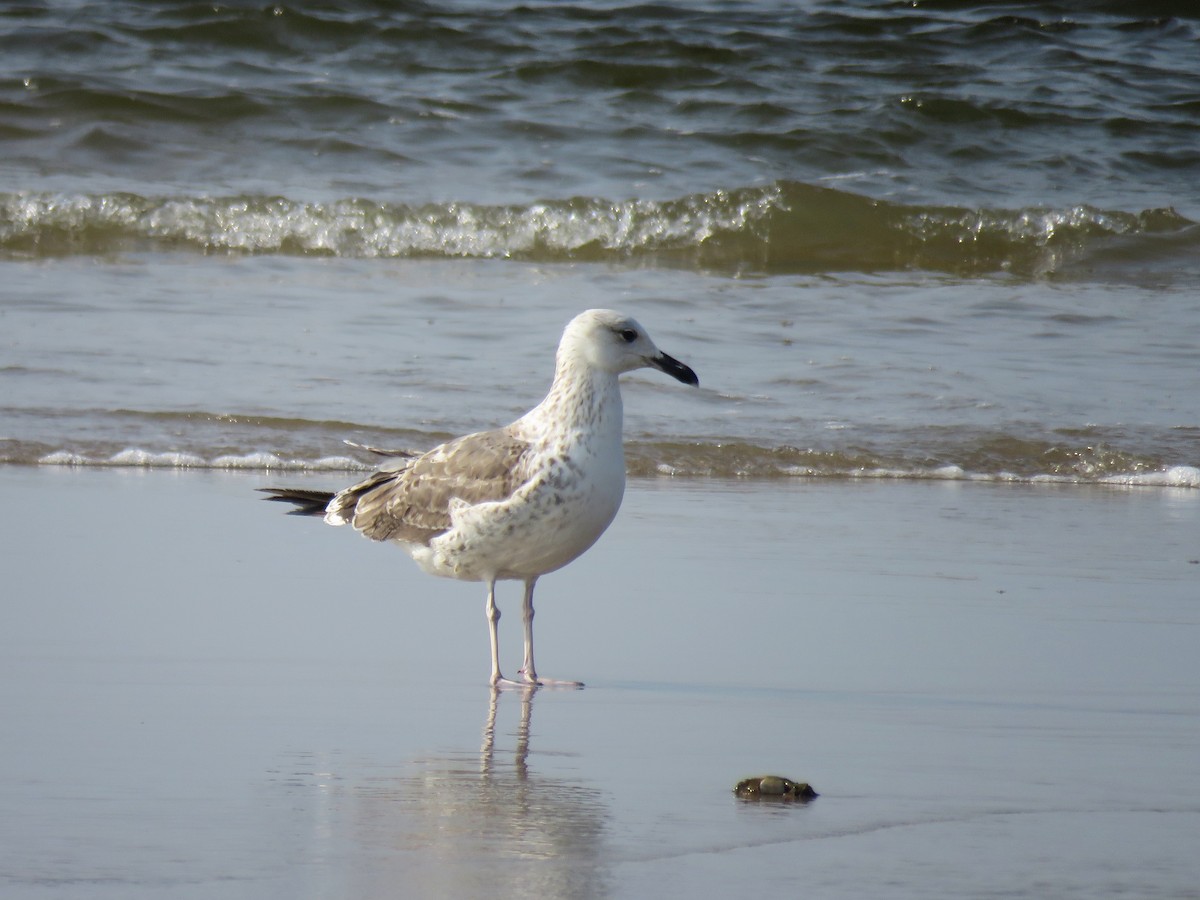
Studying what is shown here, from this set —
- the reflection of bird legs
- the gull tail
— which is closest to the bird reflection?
the reflection of bird legs

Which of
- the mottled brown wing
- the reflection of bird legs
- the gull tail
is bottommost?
the reflection of bird legs

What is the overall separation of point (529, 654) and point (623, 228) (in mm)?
8582

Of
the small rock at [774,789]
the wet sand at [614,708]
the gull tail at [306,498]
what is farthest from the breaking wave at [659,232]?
the small rock at [774,789]

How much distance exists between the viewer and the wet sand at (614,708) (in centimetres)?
261

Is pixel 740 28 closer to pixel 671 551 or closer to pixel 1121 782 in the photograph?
pixel 671 551

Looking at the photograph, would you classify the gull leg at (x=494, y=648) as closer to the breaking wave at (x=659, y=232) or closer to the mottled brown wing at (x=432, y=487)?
the mottled brown wing at (x=432, y=487)

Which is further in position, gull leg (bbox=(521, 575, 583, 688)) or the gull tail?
the gull tail

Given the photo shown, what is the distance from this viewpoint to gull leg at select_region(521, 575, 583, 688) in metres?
3.91

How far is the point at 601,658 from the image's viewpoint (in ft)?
13.7

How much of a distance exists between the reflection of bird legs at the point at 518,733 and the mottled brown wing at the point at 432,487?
18.7 inches

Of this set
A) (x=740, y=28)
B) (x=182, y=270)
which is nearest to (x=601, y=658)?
(x=182, y=270)

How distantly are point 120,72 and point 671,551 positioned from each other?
1092cm

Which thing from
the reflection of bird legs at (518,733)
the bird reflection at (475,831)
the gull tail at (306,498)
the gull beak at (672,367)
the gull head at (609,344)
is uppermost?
the gull head at (609,344)

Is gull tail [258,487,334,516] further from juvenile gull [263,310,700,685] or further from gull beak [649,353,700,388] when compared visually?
gull beak [649,353,700,388]
